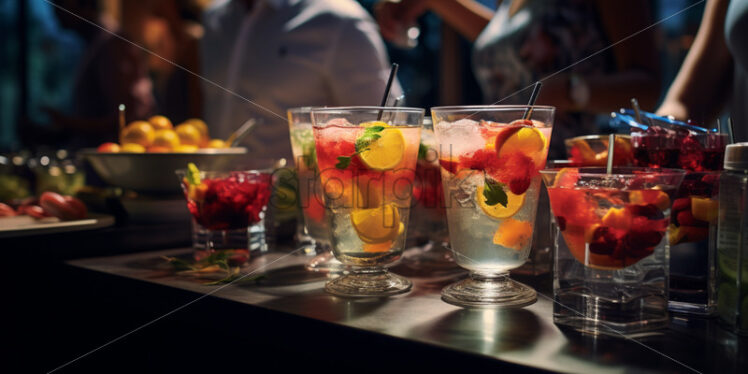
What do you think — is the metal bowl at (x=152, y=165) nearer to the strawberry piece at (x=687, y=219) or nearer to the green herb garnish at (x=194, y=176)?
the green herb garnish at (x=194, y=176)

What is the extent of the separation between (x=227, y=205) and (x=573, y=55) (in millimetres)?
1479

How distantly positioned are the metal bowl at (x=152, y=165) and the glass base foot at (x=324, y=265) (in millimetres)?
507

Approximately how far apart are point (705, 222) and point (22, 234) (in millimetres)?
1510

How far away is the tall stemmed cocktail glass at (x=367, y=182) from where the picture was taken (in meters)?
1.08

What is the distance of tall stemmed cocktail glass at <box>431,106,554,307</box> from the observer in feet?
3.32

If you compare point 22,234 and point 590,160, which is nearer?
point 590,160

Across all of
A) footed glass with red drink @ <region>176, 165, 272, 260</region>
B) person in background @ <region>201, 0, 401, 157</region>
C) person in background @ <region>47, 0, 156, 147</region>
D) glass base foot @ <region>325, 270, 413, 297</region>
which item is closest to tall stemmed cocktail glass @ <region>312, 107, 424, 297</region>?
glass base foot @ <region>325, 270, 413, 297</region>

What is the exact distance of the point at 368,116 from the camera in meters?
1.11

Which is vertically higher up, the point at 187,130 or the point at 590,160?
the point at 187,130

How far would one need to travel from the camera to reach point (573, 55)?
86.9 inches

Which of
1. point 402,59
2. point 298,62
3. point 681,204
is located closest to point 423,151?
point 681,204

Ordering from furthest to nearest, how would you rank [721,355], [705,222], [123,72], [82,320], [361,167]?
[123,72]
[82,320]
[361,167]
[705,222]
[721,355]

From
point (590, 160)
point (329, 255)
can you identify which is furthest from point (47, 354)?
point (590, 160)

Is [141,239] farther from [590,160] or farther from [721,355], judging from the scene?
[721,355]
